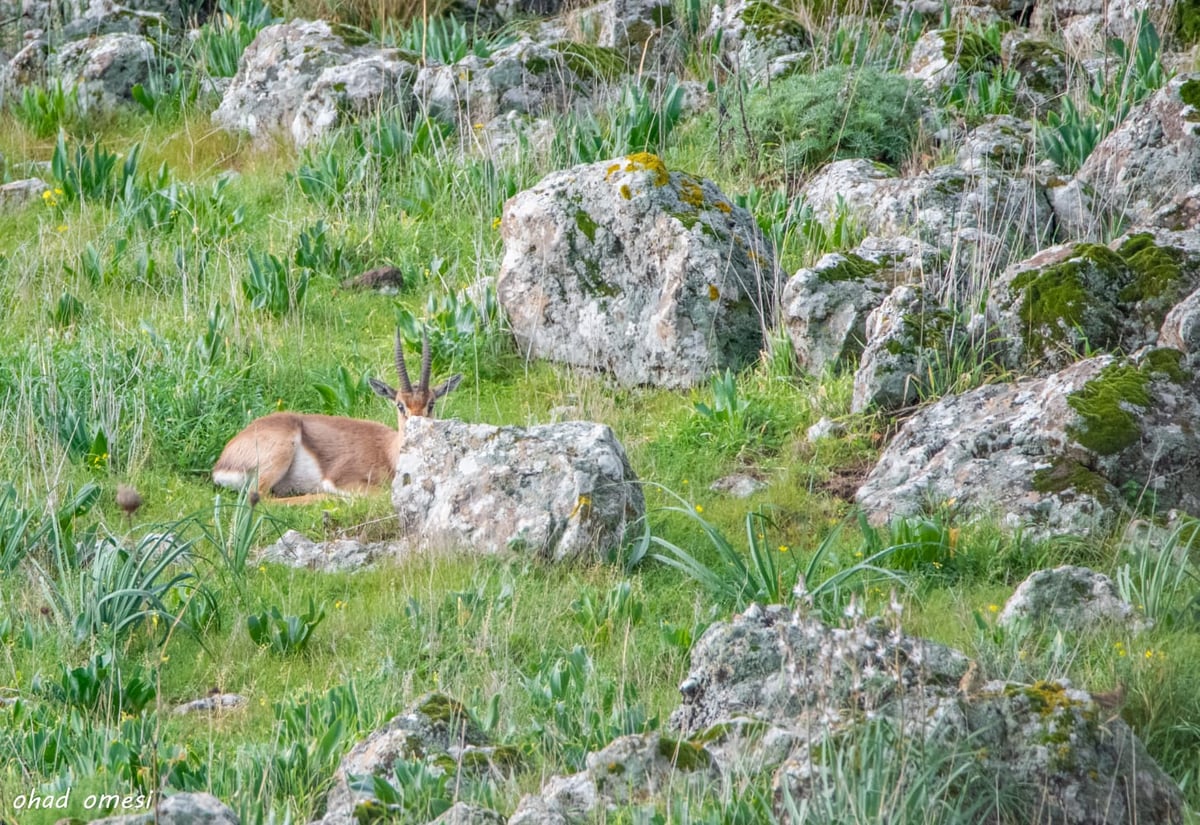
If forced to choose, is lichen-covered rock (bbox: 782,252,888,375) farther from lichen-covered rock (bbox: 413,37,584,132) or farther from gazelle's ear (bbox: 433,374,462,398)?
lichen-covered rock (bbox: 413,37,584,132)

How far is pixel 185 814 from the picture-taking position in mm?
3809

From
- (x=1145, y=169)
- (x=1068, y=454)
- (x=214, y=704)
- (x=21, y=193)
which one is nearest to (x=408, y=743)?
(x=214, y=704)

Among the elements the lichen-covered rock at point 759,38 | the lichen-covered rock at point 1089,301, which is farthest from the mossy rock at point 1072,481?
the lichen-covered rock at point 759,38

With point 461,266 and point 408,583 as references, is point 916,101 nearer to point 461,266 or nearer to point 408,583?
point 461,266

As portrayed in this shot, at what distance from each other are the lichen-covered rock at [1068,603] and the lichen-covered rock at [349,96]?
7.86 m

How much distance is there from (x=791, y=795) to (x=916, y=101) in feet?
28.3

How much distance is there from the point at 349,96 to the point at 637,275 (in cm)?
420

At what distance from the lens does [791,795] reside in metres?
3.79

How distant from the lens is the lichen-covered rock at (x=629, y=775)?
13.1 feet

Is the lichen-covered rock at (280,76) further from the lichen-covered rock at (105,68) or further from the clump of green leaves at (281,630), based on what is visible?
the clump of green leaves at (281,630)

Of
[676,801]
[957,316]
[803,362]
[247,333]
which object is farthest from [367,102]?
[676,801]

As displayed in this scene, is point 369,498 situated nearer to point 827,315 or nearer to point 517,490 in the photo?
point 517,490

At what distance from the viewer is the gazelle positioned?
26.8 feet

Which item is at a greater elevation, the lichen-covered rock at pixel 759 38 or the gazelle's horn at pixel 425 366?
the lichen-covered rock at pixel 759 38
